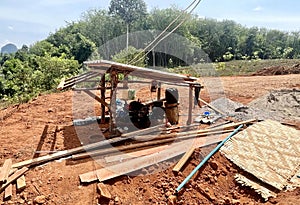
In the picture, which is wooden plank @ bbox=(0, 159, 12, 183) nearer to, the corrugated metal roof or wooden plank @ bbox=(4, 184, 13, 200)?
wooden plank @ bbox=(4, 184, 13, 200)

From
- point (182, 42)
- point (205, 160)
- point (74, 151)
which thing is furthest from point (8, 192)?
point (182, 42)

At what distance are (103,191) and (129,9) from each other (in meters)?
34.0

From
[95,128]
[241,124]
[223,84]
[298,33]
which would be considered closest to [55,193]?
[95,128]

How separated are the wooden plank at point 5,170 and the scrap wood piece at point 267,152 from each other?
376 centimetres

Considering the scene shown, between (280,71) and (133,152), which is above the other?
(280,71)

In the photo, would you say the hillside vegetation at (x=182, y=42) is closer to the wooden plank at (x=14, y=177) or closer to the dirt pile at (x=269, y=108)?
the dirt pile at (x=269, y=108)

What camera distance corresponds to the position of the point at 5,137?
5.18 metres

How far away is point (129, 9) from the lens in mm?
34375

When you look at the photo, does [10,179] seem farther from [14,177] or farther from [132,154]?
[132,154]

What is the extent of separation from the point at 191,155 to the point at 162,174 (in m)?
0.76

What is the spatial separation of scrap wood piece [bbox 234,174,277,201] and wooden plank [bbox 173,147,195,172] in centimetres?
87

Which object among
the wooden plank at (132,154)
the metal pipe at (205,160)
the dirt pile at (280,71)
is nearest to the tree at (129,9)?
the dirt pile at (280,71)

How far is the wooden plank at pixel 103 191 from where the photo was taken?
357cm

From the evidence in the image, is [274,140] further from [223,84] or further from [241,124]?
[223,84]
